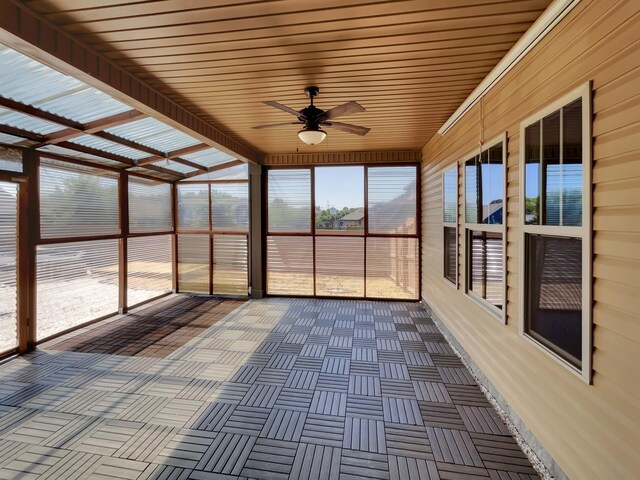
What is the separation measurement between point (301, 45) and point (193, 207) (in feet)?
16.6

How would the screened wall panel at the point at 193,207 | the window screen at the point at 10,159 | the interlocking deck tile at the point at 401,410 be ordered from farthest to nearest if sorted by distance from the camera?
the screened wall panel at the point at 193,207 → the window screen at the point at 10,159 → the interlocking deck tile at the point at 401,410

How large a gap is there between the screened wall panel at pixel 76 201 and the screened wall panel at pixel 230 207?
1.82 meters

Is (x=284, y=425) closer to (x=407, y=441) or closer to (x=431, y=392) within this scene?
(x=407, y=441)

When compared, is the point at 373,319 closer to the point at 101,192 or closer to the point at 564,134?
the point at 564,134

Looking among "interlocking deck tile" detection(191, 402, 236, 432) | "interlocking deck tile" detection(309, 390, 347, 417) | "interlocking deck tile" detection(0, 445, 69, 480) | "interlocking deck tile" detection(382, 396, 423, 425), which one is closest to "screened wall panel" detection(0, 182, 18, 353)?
"interlocking deck tile" detection(0, 445, 69, 480)

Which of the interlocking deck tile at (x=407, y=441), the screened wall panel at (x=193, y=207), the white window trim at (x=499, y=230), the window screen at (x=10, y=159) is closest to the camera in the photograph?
the interlocking deck tile at (x=407, y=441)

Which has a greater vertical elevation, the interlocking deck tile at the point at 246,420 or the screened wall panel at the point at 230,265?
the screened wall panel at the point at 230,265

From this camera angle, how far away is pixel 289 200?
648 centimetres

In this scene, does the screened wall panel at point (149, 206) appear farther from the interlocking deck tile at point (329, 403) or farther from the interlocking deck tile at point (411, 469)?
the interlocking deck tile at point (411, 469)

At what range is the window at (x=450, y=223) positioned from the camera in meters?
4.07

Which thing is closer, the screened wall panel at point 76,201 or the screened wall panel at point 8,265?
the screened wall panel at point 8,265

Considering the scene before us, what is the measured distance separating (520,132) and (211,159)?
17.4ft

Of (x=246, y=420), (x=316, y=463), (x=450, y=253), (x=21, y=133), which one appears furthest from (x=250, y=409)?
(x=21, y=133)

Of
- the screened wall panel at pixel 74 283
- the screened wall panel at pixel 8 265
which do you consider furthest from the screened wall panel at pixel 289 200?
the screened wall panel at pixel 8 265
